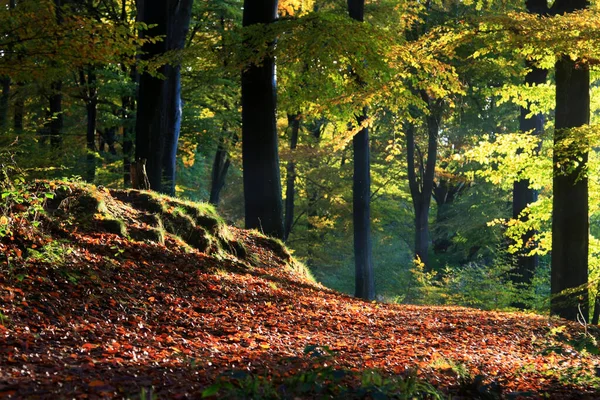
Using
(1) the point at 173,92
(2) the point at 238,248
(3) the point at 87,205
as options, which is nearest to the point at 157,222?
(3) the point at 87,205

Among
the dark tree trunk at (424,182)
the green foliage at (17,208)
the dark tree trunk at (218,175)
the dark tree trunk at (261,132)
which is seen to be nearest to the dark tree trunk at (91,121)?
the dark tree trunk at (261,132)

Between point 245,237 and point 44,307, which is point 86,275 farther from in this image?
point 245,237

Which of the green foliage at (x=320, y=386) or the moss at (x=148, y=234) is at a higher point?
the moss at (x=148, y=234)

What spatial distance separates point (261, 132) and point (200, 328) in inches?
213

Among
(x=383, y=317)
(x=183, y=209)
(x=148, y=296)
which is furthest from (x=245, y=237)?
(x=148, y=296)

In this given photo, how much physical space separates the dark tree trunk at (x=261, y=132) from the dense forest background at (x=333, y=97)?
0.08 ft

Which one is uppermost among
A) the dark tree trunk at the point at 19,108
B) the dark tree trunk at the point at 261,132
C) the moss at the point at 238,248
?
the dark tree trunk at the point at 19,108

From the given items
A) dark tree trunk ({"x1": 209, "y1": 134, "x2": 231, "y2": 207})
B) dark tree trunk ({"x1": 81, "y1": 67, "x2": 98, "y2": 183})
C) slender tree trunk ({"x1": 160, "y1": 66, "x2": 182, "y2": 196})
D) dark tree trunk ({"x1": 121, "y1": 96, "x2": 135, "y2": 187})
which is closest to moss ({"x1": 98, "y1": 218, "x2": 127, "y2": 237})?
slender tree trunk ({"x1": 160, "y1": 66, "x2": 182, "y2": 196})

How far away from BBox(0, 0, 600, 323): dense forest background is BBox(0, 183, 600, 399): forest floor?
1210 millimetres

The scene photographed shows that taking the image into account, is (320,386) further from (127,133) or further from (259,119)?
(127,133)

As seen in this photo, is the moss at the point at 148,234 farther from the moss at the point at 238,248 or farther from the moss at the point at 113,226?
the moss at the point at 238,248

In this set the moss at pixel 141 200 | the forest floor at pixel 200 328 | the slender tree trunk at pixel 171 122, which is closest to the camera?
the forest floor at pixel 200 328

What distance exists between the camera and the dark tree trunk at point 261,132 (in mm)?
10656

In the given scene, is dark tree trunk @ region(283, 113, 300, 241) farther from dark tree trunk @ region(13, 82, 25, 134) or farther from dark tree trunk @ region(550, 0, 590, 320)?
dark tree trunk @ region(550, 0, 590, 320)
